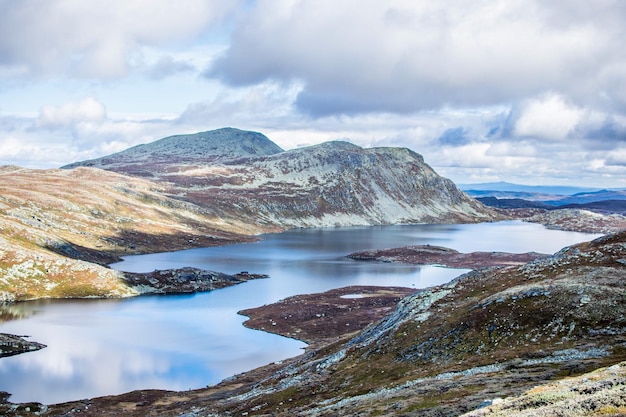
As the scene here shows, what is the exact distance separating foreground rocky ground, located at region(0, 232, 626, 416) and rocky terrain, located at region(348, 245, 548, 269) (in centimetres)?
11052

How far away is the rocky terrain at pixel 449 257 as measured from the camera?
179m

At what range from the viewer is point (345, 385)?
1960 inches

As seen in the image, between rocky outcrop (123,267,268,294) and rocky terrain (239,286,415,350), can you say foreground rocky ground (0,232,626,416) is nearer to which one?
rocky terrain (239,286,415,350)

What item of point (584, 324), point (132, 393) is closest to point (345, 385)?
point (584, 324)

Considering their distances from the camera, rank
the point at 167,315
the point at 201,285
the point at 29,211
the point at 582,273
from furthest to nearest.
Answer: the point at 29,211 → the point at 201,285 → the point at 167,315 → the point at 582,273

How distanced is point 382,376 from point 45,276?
92107 millimetres

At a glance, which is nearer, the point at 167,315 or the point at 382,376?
the point at 382,376

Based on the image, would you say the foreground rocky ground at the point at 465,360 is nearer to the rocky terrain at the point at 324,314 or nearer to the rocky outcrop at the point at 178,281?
the rocky terrain at the point at 324,314

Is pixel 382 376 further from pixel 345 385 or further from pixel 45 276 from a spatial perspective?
pixel 45 276

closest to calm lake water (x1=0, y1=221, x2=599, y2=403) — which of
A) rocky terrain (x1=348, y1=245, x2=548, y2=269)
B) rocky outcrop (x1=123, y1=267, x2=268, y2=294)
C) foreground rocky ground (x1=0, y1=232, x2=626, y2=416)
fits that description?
rocky outcrop (x1=123, y1=267, x2=268, y2=294)

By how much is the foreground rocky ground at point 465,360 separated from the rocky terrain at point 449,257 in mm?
110516

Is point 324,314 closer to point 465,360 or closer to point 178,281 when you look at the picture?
point 178,281

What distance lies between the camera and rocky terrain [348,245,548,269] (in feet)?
586

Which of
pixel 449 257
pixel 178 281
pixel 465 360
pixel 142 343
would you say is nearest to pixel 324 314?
pixel 142 343
